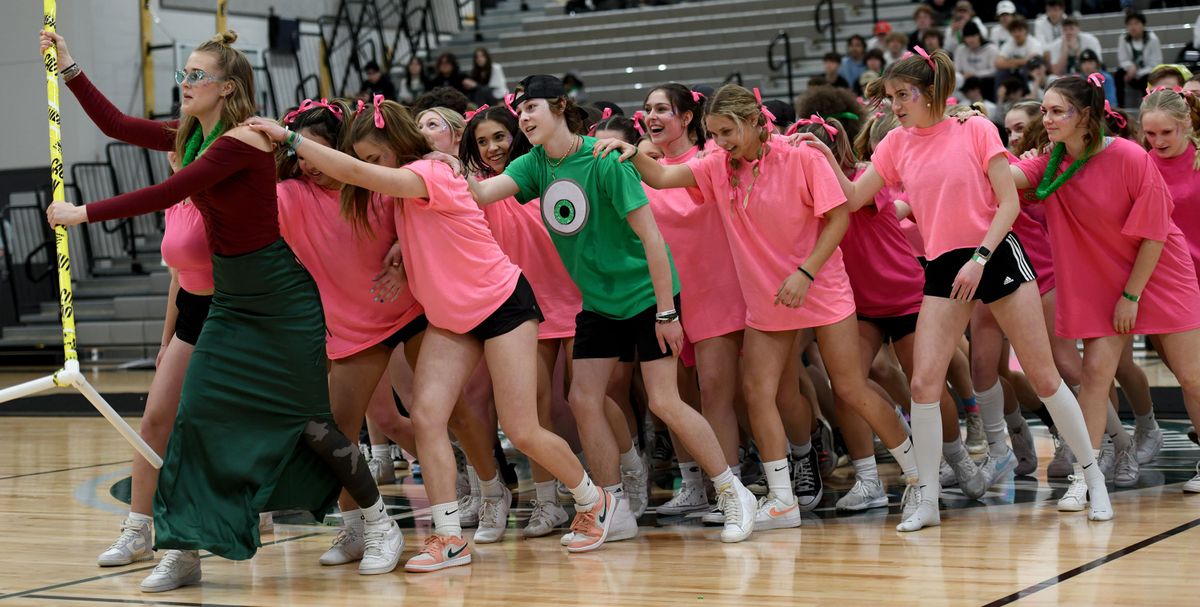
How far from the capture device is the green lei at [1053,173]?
16.1 feet

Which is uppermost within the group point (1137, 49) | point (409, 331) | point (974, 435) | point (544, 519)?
point (1137, 49)

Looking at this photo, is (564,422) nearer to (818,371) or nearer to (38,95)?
(818,371)

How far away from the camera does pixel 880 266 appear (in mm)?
5348

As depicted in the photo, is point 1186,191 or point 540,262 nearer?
point 540,262

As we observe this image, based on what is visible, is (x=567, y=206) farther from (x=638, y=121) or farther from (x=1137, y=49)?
(x=1137, y=49)

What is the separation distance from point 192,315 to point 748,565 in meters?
1.98

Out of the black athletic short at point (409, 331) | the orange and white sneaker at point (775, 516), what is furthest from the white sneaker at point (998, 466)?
the black athletic short at point (409, 331)

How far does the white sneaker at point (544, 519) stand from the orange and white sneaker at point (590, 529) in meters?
0.29

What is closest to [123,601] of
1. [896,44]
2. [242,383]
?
[242,383]

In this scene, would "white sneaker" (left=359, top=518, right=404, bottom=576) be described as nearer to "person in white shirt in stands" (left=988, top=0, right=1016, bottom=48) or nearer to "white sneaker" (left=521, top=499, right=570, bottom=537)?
"white sneaker" (left=521, top=499, right=570, bottom=537)

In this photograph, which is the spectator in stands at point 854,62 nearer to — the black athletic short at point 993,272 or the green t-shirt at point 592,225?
the black athletic short at point 993,272

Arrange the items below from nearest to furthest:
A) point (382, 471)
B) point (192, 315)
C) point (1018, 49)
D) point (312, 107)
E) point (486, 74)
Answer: point (192, 315) < point (312, 107) < point (382, 471) < point (1018, 49) < point (486, 74)

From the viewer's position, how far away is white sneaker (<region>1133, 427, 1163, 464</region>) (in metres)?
5.82

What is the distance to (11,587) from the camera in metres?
4.09
